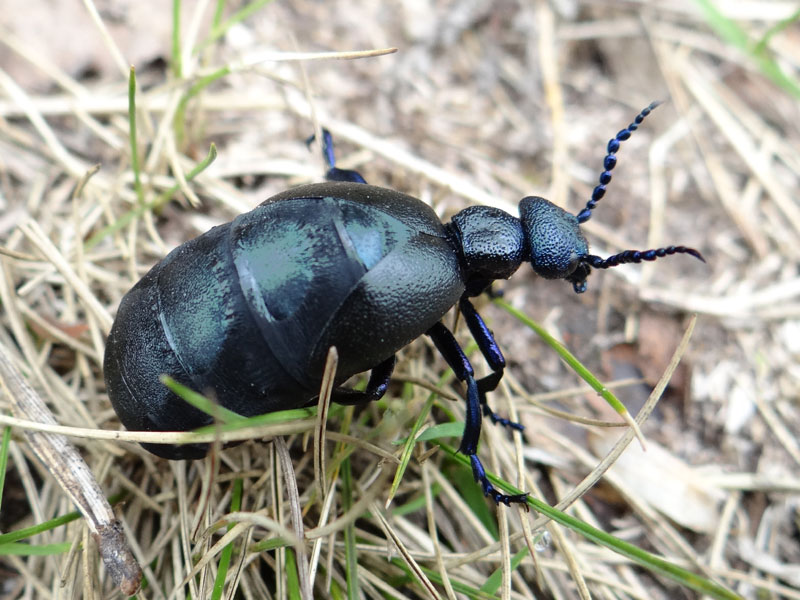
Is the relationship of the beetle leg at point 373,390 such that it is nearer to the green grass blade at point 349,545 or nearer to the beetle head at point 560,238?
the green grass blade at point 349,545

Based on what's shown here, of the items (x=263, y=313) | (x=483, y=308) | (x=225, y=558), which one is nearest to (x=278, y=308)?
(x=263, y=313)

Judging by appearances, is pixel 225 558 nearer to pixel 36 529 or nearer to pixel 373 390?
pixel 36 529

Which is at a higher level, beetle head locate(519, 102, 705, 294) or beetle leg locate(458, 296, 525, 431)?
beetle head locate(519, 102, 705, 294)

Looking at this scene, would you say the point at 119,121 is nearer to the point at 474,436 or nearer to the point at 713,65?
the point at 474,436

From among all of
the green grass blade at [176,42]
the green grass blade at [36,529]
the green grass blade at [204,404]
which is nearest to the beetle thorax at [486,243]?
the green grass blade at [204,404]

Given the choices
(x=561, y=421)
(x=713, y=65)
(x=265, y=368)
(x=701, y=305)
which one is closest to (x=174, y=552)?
(x=265, y=368)

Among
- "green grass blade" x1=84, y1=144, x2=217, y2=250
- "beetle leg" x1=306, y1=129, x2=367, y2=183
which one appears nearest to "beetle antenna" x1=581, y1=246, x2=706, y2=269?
"beetle leg" x1=306, y1=129, x2=367, y2=183

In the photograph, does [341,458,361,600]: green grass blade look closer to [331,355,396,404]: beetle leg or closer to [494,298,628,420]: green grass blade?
[331,355,396,404]: beetle leg
